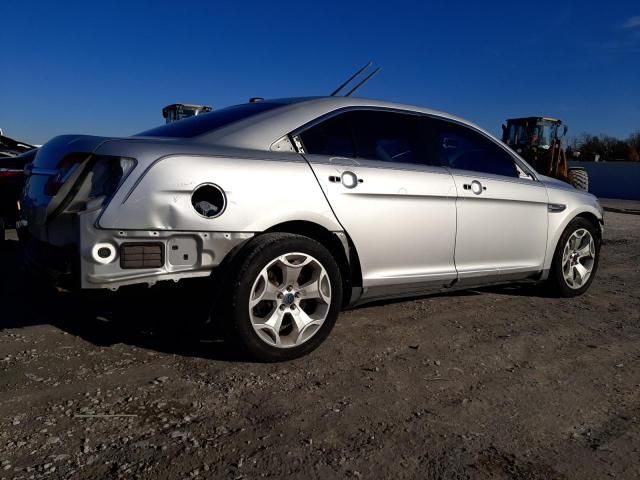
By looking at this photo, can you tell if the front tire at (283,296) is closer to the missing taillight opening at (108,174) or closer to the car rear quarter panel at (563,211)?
the missing taillight opening at (108,174)

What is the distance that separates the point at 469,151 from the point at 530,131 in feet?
67.3

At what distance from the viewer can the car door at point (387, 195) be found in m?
3.24

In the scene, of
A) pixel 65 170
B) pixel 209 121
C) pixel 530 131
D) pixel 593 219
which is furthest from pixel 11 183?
pixel 530 131

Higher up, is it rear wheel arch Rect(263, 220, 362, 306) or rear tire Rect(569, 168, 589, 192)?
rear tire Rect(569, 168, 589, 192)

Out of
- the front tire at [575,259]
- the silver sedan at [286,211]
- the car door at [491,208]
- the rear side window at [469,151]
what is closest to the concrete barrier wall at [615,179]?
the front tire at [575,259]

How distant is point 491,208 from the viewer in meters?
4.02

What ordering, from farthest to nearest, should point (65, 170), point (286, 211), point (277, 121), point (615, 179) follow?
point (615, 179) → point (277, 121) → point (286, 211) → point (65, 170)

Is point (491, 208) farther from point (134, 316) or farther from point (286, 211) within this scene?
point (134, 316)

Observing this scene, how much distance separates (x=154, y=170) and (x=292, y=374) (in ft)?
4.16

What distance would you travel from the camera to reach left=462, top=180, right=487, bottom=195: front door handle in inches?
152

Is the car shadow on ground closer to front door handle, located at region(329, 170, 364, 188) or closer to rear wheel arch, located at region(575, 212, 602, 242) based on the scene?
front door handle, located at region(329, 170, 364, 188)

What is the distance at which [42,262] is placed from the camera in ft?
9.37

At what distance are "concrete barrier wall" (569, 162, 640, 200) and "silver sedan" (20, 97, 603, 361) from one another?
31.9 meters

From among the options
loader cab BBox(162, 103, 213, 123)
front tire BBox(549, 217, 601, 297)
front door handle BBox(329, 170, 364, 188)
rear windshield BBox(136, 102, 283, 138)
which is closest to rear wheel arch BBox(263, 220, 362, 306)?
front door handle BBox(329, 170, 364, 188)
